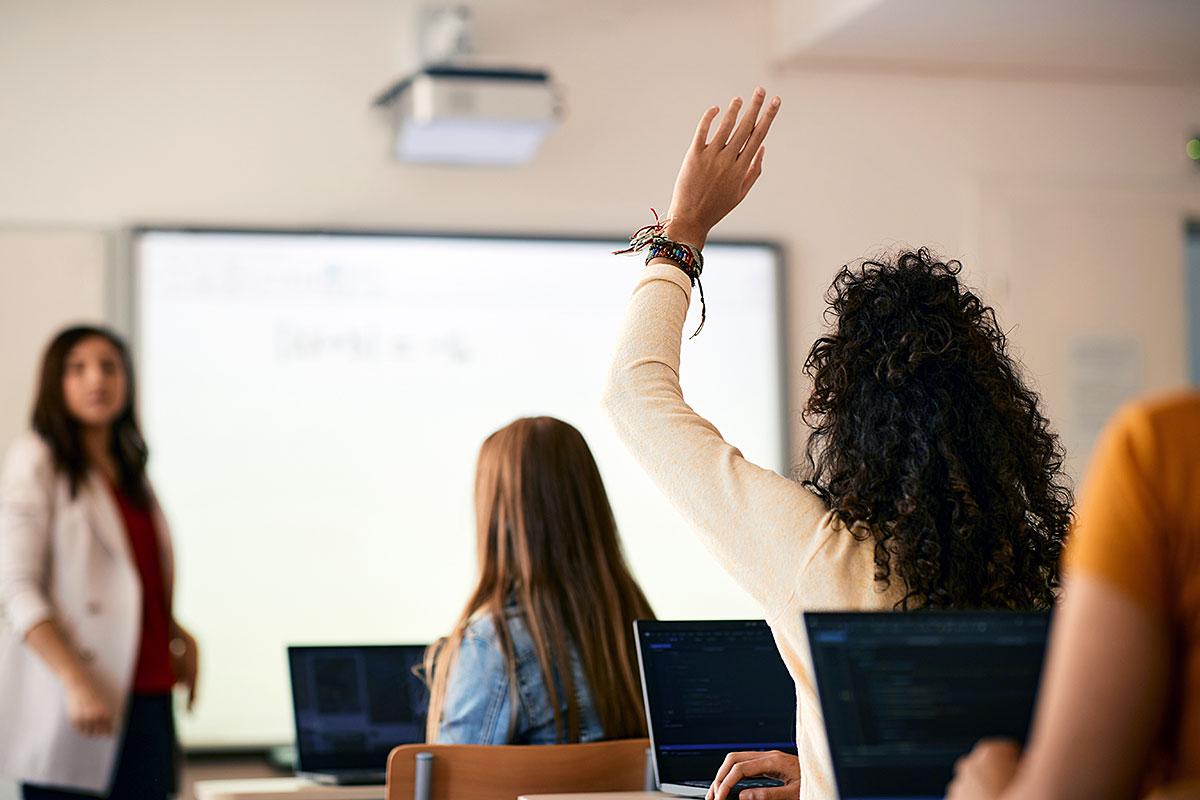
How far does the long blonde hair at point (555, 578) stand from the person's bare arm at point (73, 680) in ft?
3.49

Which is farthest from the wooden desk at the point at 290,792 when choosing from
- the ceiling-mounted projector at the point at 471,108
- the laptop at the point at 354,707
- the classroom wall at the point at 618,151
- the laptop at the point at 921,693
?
the ceiling-mounted projector at the point at 471,108

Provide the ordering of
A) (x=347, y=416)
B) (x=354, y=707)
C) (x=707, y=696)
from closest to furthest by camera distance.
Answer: (x=707, y=696)
(x=354, y=707)
(x=347, y=416)

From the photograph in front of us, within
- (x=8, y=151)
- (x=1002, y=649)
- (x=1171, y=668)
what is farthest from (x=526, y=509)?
(x=8, y=151)

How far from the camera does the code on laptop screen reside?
77.0 inches

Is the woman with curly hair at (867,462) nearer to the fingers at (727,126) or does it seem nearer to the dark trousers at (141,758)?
the fingers at (727,126)

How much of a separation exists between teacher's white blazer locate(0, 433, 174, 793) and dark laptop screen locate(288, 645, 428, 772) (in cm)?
94

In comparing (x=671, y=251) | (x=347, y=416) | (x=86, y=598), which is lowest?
(x=86, y=598)

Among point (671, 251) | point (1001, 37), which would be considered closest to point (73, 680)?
point (671, 251)

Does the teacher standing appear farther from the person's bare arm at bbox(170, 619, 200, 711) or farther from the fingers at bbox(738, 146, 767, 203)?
the fingers at bbox(738, 146, 767, 203)

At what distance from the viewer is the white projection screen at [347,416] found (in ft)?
13.6

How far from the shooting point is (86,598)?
11.0 feet

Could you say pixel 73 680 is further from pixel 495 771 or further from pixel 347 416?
pixel 495 771

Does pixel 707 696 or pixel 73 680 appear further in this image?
pixel 73 680

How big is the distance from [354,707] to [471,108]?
6.59 ft
